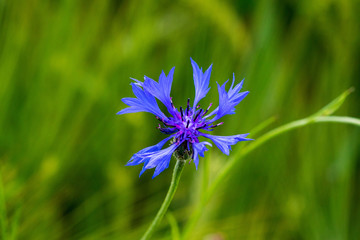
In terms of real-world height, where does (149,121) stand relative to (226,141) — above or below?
above

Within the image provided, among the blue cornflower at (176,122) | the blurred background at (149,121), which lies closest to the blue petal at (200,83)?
the blue cornflower at (176,122)

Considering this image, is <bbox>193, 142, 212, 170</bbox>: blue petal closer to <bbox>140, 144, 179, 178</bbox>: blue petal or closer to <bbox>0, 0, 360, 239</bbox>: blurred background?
<bbox>140, 144, 179, 178</bbox>: blue petal

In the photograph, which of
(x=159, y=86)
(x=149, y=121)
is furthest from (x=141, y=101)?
(x=149, y=121)

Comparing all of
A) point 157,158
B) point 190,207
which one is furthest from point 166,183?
point 157,158

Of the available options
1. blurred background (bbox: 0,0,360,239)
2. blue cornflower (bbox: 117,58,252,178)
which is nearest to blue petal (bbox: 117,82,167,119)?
blue cornflower (bbox: 117,58,252,178)

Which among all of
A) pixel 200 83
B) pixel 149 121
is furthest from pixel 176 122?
pixel 149 121

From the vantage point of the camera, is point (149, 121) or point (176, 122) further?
point (149, 121)

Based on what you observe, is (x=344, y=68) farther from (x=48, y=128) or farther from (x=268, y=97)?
(x=48, y=128)

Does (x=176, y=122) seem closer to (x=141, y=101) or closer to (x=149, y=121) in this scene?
(x=141, y=101)
